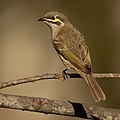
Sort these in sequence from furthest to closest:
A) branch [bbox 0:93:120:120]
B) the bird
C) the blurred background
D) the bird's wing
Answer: the blurred background < the bird's wing < the bird < branch [bbox 0:93:120:120]

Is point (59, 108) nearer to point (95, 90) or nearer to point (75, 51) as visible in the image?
point (95, 90)

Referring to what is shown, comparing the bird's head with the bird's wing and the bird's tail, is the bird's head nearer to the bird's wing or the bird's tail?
the bird's wing

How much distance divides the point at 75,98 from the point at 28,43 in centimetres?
127

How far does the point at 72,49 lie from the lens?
15.1ft

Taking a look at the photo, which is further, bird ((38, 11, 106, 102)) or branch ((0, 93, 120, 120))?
bird ((38, 11, 106, 102))

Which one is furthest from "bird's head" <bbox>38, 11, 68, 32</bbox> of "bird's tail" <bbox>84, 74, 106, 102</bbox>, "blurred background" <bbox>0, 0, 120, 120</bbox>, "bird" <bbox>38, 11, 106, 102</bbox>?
"blurred background" <bbox>0, 0, 120, 120</bbox>

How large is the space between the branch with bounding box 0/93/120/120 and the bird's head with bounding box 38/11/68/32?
5.09ft

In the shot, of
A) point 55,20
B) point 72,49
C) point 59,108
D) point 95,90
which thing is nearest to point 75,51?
point 72,49

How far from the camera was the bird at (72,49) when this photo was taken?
414 centimetres

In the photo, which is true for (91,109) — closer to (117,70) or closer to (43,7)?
(117,70)

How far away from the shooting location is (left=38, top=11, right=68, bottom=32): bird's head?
189 inches

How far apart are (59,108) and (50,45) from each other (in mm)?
4834

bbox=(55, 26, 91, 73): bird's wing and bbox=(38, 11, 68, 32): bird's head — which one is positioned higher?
bbox=(38, 11, 68, 32): bird's head

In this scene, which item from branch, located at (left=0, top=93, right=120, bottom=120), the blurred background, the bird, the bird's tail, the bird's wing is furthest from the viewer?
the blurred background
